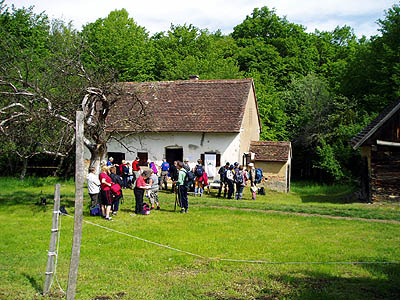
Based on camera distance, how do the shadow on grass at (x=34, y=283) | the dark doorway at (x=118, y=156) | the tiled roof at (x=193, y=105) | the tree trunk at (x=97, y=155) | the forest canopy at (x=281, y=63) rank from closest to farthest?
the shadow on grass at (x=34, y=283)
the tree trunk at (x=97, y=155)
the tiled roof at (x=193, y=105)
the dark doorway at (x=118, y=156)
the forest canopy at (x=281, y=63)

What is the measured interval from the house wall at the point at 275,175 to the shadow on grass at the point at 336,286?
1755cm

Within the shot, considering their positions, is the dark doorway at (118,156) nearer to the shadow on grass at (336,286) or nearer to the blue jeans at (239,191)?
the blue jeans at (239,191)

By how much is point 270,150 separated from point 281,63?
21.6 meters

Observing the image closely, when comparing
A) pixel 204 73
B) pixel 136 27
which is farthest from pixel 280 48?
pixel 136 27

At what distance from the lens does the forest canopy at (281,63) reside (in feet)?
105

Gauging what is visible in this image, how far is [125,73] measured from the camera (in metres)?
40.3

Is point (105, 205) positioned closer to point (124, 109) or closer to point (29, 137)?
point (29, 137)

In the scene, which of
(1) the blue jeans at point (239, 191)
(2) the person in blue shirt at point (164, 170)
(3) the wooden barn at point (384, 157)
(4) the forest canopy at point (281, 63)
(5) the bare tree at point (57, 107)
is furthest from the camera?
(4) the forest canopy at point (281, 63)

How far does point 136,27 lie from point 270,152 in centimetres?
3177

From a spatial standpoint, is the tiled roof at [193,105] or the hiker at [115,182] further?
the tiled roof at [193,105]

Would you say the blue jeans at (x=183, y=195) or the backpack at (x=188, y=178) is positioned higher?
the backpack at (x=188, y=178)

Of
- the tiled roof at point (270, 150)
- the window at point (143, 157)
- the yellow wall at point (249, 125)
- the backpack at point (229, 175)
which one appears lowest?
the backpack at point (229, 175)

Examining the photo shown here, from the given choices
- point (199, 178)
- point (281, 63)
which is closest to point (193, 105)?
point (199, 178)

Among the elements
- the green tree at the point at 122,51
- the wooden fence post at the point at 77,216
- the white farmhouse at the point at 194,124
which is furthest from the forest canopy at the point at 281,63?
the wooden fence post at the point at 77,216
